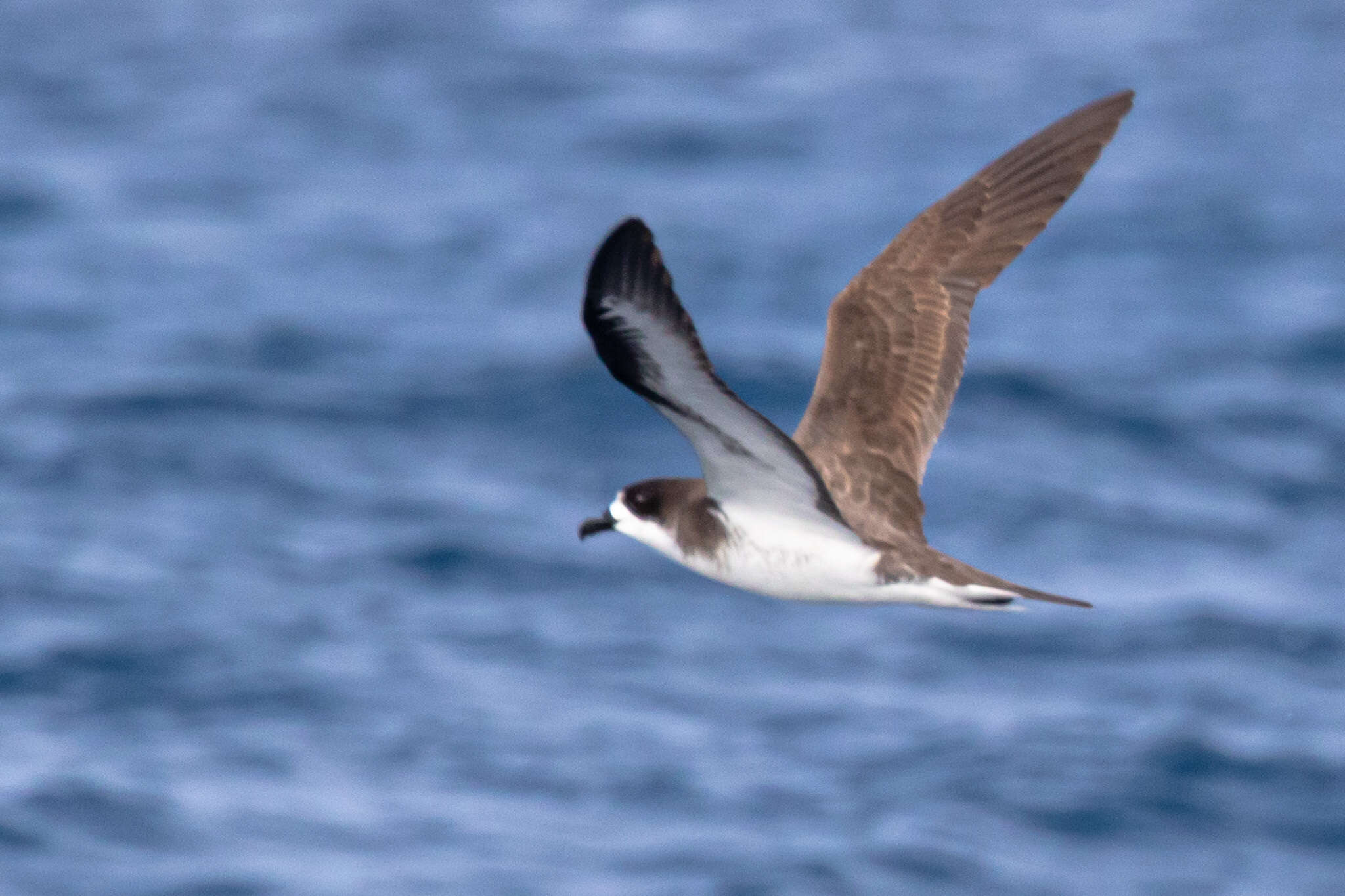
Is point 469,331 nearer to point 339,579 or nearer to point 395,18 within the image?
point 339,579

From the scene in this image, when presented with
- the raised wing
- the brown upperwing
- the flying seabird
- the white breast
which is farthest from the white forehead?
the brown upperwing

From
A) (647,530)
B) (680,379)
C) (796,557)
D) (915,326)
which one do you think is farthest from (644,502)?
(915,326)

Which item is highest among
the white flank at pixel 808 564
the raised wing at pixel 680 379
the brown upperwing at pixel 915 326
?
the brown upperwing at pixel 915 326

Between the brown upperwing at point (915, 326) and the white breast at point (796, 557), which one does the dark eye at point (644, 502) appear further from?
the brown upperwing at point (915, 326)

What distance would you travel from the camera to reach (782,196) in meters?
26.8

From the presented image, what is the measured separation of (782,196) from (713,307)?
3556mm

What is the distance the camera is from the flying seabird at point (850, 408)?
6559 mm

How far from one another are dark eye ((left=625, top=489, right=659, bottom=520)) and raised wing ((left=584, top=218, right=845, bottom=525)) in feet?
1.45

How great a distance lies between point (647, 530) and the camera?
8.03 metres

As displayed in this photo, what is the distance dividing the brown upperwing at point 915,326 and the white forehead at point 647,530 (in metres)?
0.76

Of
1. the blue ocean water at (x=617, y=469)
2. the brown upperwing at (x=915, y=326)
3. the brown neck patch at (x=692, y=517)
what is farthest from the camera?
the blue ocean water at (x=617, y=469)

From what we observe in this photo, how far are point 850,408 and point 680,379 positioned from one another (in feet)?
7.22

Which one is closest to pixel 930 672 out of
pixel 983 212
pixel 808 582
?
pixel 983 212

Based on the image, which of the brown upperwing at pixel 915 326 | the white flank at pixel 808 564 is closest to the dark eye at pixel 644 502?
the white flank at pixel 808 564
